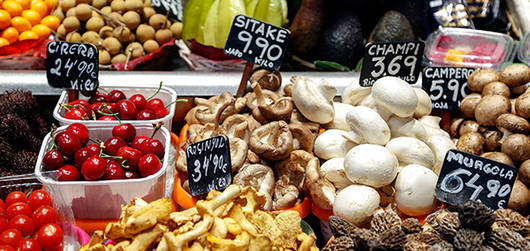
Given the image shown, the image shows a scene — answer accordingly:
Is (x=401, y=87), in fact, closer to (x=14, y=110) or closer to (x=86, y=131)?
(x=86, y=131)

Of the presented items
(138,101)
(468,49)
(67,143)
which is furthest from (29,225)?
(468,49)

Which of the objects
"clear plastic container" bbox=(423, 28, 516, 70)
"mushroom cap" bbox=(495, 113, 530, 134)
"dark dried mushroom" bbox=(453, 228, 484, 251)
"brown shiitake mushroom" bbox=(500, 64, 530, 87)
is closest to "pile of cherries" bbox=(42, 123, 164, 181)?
"dark dried mushroom" bbox=(453, 228, 484, 251)

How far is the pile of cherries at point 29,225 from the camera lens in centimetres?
120

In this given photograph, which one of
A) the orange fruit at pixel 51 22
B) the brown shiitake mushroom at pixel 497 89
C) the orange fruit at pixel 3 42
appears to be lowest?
the orange fruit at pixel 3 42

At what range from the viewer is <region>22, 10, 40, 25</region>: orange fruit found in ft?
8.16

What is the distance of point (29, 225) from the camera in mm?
1256

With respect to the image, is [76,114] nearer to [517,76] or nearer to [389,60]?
[389,60]

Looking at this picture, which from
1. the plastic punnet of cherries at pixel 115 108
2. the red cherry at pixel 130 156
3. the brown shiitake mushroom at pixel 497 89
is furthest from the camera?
the brown shiitake mushroom at pixel 497 89

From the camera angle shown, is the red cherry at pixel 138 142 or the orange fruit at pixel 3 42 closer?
the red cherry at pixel 138 142

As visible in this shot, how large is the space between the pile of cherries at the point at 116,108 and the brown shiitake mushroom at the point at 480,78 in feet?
4.29

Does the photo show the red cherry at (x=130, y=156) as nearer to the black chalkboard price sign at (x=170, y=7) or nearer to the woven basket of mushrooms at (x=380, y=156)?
the woven basket of mushrooms at (x=380, y=156)

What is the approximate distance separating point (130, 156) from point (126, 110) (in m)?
0.31

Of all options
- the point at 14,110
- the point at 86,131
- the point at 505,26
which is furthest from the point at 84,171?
the point at 505,26

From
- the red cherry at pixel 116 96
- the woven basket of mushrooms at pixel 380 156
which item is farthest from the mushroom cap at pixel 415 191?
the red cherry at pixel 116 96
